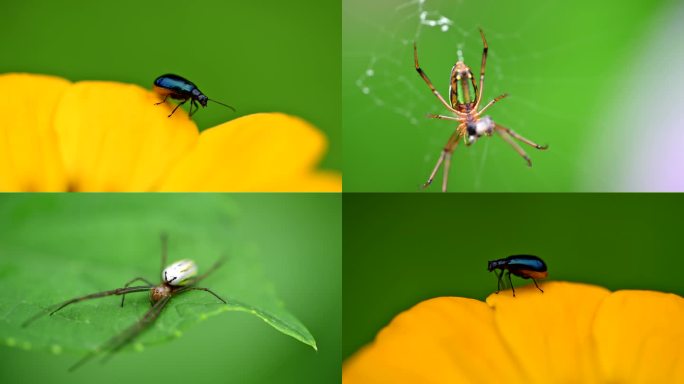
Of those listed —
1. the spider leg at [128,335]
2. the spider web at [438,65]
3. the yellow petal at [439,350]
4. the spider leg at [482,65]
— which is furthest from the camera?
the spider web at [438,65]

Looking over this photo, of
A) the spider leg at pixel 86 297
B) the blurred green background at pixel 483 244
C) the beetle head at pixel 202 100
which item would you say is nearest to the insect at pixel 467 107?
the blurred green background at pixel 483 244

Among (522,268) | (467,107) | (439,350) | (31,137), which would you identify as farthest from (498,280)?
(31,137)

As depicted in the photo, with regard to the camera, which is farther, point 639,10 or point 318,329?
point 639,10

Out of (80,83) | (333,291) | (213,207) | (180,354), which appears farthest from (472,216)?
(80,83)

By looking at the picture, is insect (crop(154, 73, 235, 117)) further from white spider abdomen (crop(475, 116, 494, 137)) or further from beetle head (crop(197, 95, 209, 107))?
white spider abdomen (crop(475, 116, 494, 137))

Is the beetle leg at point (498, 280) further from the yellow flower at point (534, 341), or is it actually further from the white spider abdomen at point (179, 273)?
the white spider abdomen at point (179, 273)

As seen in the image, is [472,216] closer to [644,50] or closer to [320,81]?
[320,81]
